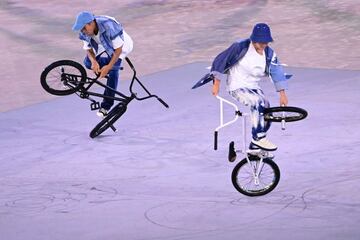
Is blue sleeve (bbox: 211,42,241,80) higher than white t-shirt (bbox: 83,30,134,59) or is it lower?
higher

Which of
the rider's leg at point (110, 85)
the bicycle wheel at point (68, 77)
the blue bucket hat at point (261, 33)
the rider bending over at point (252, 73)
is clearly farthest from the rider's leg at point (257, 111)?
the rider's leg at point (110, 85)

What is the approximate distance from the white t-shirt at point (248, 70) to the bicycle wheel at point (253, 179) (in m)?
0.67

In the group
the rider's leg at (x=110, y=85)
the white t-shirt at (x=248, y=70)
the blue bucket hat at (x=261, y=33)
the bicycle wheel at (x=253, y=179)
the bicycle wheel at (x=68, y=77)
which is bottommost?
the bicycle wheel at (x=253, y=179)

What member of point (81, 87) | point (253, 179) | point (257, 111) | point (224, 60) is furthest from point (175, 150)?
point (224, 60)

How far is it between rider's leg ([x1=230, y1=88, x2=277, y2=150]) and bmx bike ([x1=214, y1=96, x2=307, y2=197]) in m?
0.05

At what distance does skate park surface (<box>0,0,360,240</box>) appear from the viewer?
25.9 ft

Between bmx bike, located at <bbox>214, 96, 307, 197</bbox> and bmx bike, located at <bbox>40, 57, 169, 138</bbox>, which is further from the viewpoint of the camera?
bmx bike, located at <bbox>40, 57, 169, 138</bbox>

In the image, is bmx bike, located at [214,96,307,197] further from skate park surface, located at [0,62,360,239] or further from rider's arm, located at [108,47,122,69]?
rider's arm, located at [108,47,122,69]

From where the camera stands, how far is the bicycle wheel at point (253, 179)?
8422 mm

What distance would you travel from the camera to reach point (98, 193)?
8812mm

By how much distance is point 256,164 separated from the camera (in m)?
8.44

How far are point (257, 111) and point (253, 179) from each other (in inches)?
26.5


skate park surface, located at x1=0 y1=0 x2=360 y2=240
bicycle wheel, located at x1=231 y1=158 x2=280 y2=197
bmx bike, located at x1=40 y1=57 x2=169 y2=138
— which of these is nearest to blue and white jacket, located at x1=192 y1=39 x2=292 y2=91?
bicycle wheel, located at x1=231 y1=158 x2=280 y2=197

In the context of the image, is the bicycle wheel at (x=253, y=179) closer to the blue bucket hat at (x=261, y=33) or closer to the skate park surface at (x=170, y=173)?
the skate park surface at (x=170, y=173)
